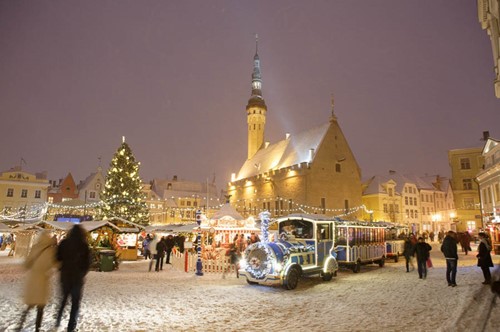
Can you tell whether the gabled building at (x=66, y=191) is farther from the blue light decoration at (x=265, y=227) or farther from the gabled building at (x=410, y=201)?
the blue light decoration at (x=265, y=227)

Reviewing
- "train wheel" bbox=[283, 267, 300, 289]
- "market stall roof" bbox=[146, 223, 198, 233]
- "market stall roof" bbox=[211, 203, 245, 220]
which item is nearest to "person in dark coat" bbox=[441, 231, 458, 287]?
"train wheel" bbox=[283, 267, 300, 289]

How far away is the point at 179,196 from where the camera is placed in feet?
218

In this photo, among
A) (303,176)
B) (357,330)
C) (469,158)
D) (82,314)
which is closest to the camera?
(357,330)

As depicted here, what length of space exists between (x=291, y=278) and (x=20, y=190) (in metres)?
56.3

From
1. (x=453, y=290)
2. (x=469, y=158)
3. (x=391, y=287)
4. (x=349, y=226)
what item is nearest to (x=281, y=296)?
(x=391, y=287)

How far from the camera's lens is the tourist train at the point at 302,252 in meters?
12.9

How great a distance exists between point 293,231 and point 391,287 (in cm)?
414

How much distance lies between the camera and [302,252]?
46.0 feet

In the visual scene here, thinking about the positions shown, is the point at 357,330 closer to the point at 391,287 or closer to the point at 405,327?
the point at 405,327

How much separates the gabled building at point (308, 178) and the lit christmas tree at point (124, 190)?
1848 centimetres

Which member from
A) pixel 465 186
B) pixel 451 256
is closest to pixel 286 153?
pixel 465 186

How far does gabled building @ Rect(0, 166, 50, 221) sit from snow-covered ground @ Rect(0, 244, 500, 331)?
47.2 m

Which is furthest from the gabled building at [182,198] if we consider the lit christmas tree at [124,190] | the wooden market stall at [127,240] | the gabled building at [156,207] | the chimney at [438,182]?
the chimney at [438,182]

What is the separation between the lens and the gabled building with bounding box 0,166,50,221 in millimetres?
54625
